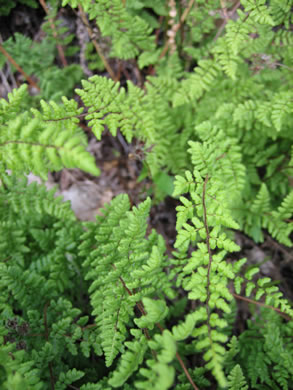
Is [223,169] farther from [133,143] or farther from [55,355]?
[55,355]

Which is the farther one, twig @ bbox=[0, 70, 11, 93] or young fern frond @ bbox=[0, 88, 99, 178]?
twig @ bbox=[0, 70, 11, 93]

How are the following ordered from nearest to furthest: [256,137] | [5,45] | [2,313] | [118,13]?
1. [2,313]
2. [118,13]
3. [256,137]
4. [5,45]

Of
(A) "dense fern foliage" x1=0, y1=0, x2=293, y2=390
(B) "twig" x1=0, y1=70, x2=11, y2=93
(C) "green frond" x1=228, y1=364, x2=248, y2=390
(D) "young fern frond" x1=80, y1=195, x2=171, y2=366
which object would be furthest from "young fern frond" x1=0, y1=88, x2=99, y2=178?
(B) "twig" x1=0, y1=70, x2=11, y2=93

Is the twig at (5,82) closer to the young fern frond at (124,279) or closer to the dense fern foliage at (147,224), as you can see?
the dense fern foliage at (147,224)

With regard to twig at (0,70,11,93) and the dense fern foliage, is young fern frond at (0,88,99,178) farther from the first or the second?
twig at (0,70,11,93)

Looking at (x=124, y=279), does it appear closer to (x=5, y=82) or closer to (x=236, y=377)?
(x=236, y=377)

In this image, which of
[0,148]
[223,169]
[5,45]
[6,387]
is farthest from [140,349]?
[5,45]

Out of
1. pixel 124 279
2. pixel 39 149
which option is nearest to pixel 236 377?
pixel 124 279

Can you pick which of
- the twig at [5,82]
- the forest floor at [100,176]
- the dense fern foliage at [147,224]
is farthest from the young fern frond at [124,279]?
the twig at [5,82]

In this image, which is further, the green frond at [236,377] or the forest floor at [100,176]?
the forest floor at [100,176]
